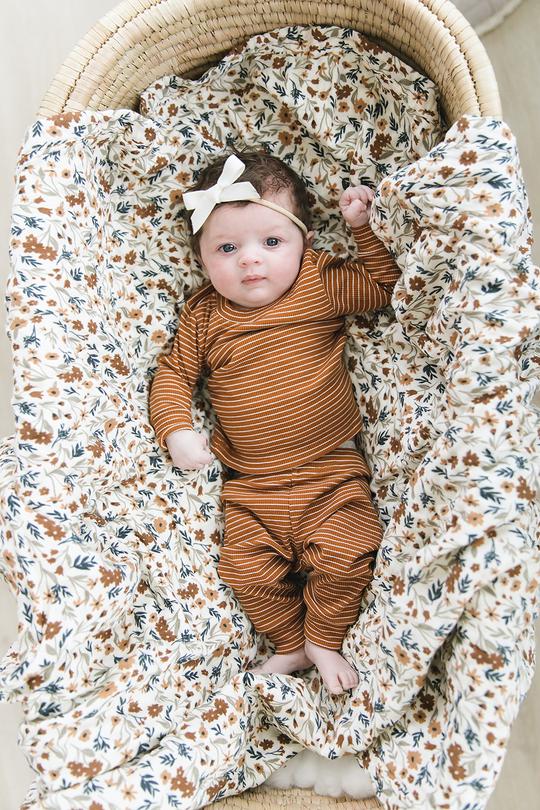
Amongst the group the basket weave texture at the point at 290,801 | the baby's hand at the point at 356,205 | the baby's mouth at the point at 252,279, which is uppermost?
the baby's hand at the point at 356,205

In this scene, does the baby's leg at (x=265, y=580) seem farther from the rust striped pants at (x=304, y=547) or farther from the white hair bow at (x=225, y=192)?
the white hair bow at (x=225, y=192)

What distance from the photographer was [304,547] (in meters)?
1.37

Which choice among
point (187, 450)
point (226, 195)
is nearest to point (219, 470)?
point (187, 450)

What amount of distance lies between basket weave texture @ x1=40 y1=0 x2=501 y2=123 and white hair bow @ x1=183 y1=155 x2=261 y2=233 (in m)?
0.23

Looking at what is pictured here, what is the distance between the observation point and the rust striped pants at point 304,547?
133 cm

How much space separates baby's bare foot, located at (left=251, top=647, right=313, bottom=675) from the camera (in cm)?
138

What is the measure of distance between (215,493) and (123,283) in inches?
16.8

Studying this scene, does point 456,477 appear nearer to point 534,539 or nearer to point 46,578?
point 534,539

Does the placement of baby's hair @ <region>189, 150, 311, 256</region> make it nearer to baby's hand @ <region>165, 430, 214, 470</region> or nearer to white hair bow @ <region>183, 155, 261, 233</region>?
white hair bow @ <region>183, 155, 261, 233</region>

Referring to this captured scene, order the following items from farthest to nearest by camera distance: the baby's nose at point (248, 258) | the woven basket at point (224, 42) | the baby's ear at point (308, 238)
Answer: the baby's ear at point (308, 238), the baby's nose at point (248, 258), the woven basket at point (224, 42)

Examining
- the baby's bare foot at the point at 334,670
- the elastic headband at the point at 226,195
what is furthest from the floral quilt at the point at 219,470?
the elastic headband at the point at 226,195

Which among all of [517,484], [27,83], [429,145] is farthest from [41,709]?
[27,83]

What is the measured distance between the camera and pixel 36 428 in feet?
4.04

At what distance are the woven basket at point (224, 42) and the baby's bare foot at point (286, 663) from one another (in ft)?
0.63
